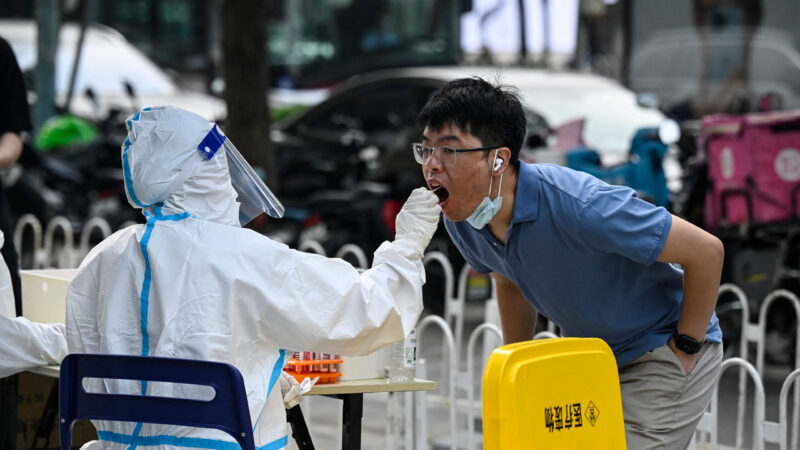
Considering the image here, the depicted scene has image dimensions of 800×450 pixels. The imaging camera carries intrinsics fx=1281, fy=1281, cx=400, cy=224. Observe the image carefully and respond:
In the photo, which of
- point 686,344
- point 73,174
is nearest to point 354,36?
point 73,174

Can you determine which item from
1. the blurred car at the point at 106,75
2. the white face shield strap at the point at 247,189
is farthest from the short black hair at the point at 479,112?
the blurred car at the point at 106,75

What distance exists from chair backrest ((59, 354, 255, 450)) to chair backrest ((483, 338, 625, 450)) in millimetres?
585

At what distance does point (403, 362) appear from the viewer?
389 cm

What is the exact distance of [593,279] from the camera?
342 centimetres

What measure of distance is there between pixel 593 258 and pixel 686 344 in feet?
1.13

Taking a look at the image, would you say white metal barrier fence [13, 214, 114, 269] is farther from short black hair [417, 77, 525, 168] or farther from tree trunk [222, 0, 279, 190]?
short black hair [417, 77, 525, 168]

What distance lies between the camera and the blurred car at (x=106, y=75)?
13.2 meters

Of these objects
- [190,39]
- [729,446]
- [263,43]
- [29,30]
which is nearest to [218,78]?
[190,39]

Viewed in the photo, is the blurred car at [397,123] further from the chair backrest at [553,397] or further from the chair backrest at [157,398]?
the chair backrest at [157,398]

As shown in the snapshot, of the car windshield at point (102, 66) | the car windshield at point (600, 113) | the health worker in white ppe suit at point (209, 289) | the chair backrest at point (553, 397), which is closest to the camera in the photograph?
the chair backrest at point (553, 397)

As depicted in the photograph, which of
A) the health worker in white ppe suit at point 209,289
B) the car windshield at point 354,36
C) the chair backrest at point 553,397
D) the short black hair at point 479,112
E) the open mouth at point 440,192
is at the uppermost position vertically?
the car windshield at point 354,36

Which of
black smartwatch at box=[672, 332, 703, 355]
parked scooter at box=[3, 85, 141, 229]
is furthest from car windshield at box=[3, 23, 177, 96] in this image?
black smartwatch at box=[672, 332, 703, 355]

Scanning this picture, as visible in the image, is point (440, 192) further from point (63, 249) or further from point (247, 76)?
point (247, 76)

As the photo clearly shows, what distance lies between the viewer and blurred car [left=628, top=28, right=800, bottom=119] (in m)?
11.1
